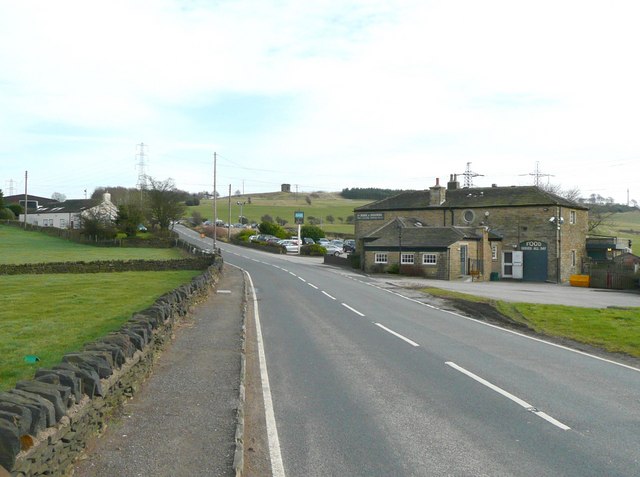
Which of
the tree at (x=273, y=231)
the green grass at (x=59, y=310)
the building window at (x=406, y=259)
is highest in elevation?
the tree at (x=273, y=231)

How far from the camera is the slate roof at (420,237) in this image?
50250 millimetres

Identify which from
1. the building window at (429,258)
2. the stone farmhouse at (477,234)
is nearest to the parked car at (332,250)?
the stone farmhouse at (477,234)

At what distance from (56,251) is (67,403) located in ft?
202

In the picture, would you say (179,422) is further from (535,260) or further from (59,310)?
(535,260)

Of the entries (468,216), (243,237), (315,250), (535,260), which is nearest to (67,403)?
(535,260)

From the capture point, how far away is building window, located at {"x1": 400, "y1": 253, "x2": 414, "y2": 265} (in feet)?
169

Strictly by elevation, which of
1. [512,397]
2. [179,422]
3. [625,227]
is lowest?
[512,397]

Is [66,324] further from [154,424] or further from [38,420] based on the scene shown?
[38,420]

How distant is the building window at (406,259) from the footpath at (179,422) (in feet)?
126

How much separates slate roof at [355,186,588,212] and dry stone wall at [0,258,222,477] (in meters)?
51.8

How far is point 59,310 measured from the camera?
866 inches

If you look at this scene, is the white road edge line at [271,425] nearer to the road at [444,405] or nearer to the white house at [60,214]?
the road at [444,405]

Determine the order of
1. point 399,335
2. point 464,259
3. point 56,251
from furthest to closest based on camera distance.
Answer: point 56,251
point 464,259
point 399,335

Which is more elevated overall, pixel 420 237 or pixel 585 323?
pixel 420 237
